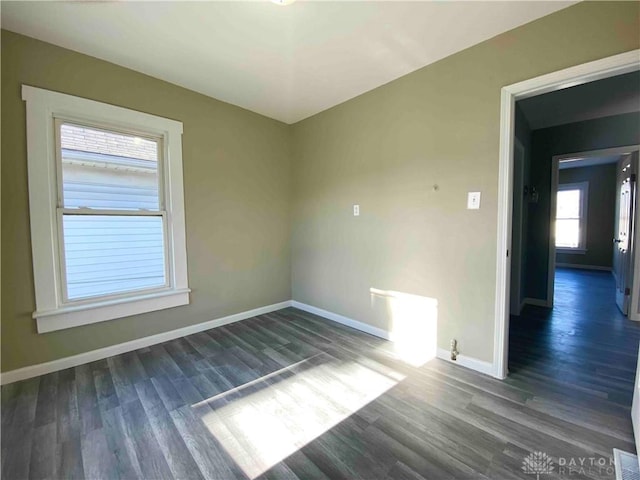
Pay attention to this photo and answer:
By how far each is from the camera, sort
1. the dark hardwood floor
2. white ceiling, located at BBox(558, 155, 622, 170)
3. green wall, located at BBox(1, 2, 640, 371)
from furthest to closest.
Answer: white ceiling, located at BBox(558, 155, 622, 170) → green wall, located at BBox(1, 2, 640, 371) → the dark hardwood floor

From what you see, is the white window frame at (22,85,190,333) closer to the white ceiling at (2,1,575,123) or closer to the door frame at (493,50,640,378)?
the white ceiling at (2,1,575,123)

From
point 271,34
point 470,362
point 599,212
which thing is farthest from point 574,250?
point 271,34

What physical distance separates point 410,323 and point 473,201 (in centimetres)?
129

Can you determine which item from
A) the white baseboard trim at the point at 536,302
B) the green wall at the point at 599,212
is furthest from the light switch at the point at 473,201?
the green wall at the point at 599,212

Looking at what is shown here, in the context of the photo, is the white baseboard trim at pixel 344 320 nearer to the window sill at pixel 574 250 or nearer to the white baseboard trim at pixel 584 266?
the white baseboard trim at pixel 584 266

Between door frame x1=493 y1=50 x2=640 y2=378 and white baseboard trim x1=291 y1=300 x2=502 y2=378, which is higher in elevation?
door frame x1=493 y1=50 x2=640 y2=378

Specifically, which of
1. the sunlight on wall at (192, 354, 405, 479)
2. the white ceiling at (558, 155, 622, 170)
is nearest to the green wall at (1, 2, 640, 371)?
the sunlight on wall at (192, 354, 405, 479)

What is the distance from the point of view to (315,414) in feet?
5.72

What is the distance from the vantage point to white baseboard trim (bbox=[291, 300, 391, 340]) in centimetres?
293

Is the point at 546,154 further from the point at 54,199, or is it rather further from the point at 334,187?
the point at 54,199

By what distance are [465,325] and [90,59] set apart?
156 inches

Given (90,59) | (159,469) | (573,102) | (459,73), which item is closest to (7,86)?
(90,59)

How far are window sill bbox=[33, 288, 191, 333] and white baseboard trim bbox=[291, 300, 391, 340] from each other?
1546mm

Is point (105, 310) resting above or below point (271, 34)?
below
